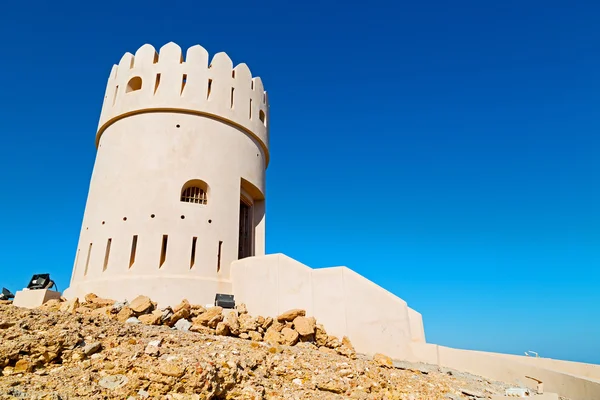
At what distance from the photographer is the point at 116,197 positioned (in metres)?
12.6

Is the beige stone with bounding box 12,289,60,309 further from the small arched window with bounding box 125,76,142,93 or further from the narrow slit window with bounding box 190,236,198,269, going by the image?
the small arched window with bounding box 125,76,142,93

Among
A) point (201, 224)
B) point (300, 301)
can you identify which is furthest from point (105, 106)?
point (300, 301)

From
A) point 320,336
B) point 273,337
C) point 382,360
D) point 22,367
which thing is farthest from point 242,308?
point 22,367

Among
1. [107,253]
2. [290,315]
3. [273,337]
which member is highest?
[107,253]

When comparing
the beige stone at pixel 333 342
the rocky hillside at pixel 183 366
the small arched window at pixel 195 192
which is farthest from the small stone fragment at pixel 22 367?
the small arched window at pixel 195 192

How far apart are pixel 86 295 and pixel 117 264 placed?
1.22 m

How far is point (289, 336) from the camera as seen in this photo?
8.98 meters

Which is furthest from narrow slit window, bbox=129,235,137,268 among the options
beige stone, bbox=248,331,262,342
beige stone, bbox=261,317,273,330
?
beige stone, bbox=248,331,262,342

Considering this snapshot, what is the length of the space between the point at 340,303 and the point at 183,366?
5937 millimetres

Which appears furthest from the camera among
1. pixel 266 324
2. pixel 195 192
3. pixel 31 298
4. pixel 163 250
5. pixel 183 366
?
pixel 195 192

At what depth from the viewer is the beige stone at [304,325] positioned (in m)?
9.14

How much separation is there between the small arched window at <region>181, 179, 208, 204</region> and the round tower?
0.04m

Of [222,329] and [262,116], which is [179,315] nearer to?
[222,329]

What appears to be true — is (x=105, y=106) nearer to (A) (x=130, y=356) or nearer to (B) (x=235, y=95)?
(B) (x=235, y=95)
